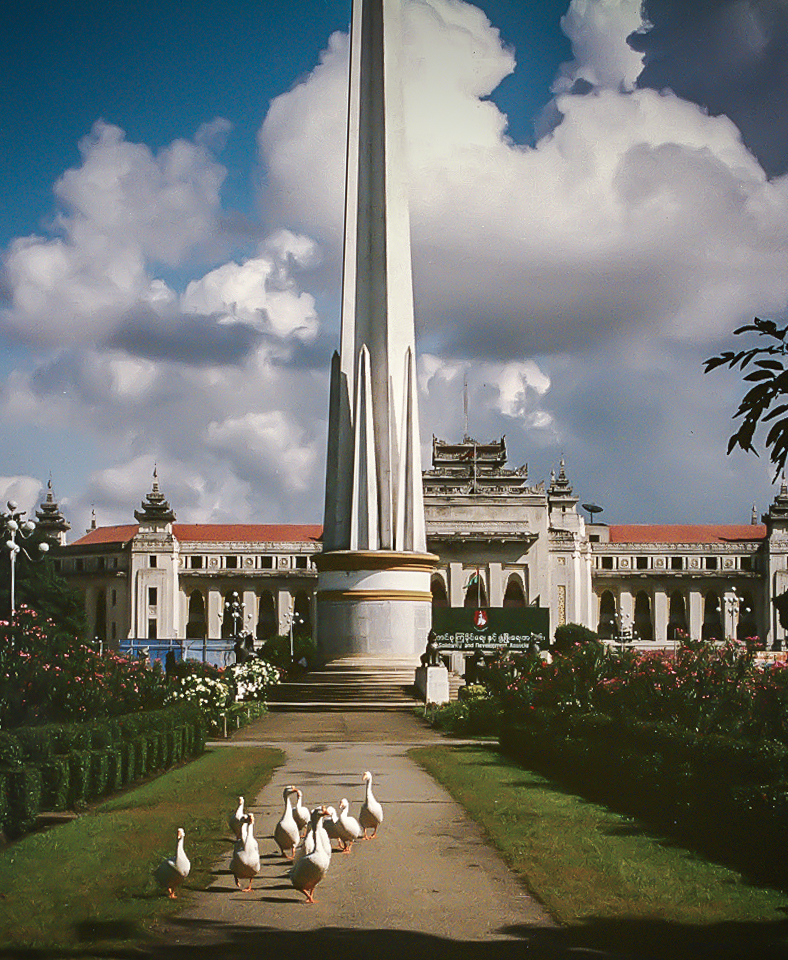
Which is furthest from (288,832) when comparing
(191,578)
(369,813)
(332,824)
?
(191,578)

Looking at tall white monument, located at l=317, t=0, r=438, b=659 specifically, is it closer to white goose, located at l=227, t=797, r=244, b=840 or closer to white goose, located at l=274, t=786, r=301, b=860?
white goose, located at l=227, t=797, r=244, b=840

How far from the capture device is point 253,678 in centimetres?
3250

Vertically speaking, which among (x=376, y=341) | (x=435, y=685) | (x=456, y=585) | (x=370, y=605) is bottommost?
(x=435, y=685)

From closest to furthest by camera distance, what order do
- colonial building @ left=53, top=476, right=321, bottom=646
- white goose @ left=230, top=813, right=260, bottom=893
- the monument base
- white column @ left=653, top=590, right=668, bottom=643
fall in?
1. white goose @ left=230, top=813, right=260, bottom=893
2. the monument base
3. colonial building @ left=53, top=476, right=321, bottom=646
4. white column @ left=653, top=590, right=668, bottom=643

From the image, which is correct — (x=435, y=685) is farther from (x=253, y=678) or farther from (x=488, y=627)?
(x=488, y=627)

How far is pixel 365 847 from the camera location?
11.6m

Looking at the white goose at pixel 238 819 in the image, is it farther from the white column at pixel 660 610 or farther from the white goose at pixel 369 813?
the white column at pixel 660 610

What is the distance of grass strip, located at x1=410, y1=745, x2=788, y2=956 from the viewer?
28.3 feet

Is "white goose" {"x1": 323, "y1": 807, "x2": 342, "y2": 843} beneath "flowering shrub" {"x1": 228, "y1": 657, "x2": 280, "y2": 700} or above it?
above

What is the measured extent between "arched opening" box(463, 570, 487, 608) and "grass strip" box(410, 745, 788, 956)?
8674 centimetres

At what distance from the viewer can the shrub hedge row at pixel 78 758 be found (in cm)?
1187

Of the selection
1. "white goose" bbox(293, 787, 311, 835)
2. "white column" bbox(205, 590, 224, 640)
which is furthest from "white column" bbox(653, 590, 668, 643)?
"white goose" bbox(293, 787, 311, 835)

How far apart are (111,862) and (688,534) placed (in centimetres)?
11649

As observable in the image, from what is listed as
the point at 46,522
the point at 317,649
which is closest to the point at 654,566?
the point at 46,522
